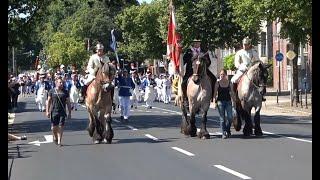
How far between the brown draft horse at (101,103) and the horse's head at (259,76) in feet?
12.6

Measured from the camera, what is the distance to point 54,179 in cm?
986

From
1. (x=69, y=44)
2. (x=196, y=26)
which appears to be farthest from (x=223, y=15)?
(x=69, y=44)

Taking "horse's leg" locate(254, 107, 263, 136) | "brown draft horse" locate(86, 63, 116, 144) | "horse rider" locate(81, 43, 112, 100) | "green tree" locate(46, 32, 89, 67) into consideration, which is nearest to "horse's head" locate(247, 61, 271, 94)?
"horse's leg" locate(254, 107, 263, 136)

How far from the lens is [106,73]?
15.6 meters

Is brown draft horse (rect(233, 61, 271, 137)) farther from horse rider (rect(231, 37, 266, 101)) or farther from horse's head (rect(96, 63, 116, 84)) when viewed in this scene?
horse's head (rect(96, 63, 116, 84))

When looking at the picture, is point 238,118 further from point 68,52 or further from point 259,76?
point 68,52

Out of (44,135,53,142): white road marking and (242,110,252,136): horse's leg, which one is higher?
(242,110,252,136): horse's leg

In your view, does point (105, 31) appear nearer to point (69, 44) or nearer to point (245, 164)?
point (69, 44)

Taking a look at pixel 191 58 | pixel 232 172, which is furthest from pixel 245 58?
pixel 232 172

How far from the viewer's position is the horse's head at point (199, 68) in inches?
633

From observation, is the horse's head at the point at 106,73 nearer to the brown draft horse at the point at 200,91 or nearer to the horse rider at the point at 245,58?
the brown draft horse at the point at 200,91

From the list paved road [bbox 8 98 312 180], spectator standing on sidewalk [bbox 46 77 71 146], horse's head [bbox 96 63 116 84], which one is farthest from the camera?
horse's head [bbox 96 63 116 84]

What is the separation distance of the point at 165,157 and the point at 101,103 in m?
3.68

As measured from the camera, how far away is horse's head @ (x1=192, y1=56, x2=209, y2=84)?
52.7ft
